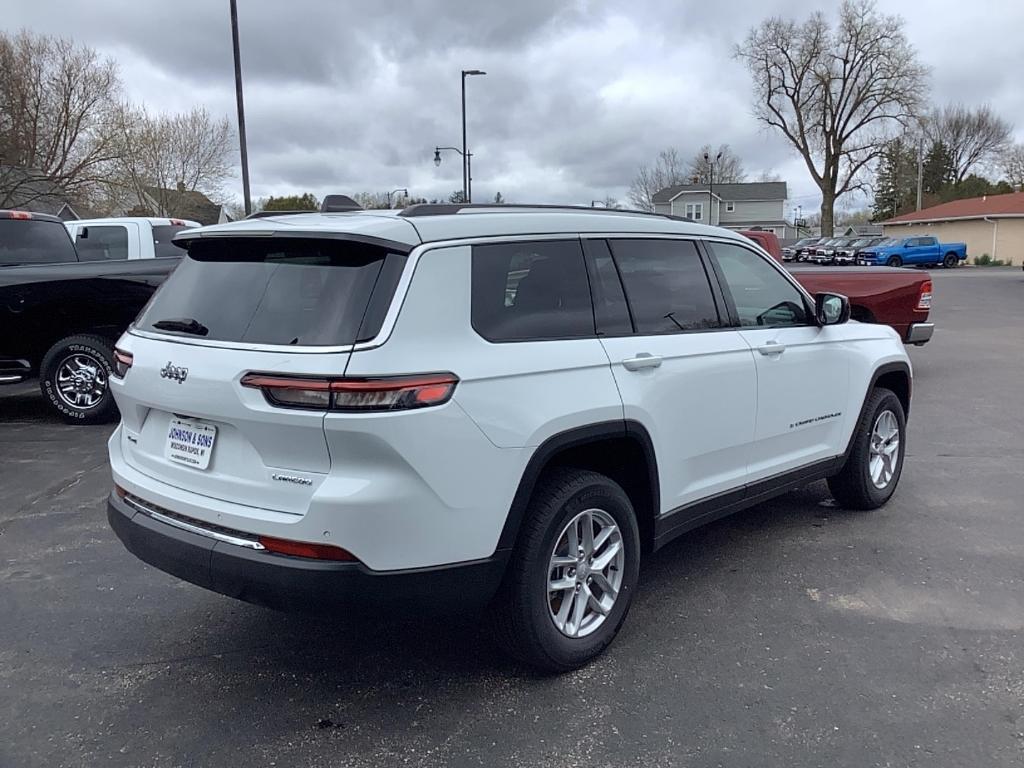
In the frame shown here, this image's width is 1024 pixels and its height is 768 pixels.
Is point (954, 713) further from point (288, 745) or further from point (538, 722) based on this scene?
point (288, 745)

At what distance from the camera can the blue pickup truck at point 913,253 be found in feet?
148

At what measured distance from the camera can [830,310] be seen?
16.0 ft

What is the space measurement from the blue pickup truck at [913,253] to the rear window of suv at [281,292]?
46009mm

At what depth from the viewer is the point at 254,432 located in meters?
2.90

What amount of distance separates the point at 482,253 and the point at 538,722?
68.9 inches

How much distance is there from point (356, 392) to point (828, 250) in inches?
2044

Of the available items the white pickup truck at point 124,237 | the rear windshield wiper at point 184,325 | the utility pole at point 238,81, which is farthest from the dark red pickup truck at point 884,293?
the utility pole at point 238,81

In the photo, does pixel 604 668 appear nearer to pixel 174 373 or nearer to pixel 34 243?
pixel 174 373

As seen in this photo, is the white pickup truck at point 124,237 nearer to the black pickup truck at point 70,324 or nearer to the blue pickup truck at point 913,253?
the black pickup truck at point 70,324

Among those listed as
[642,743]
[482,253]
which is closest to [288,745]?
[642,743]

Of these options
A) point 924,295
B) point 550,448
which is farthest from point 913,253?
point 550,448

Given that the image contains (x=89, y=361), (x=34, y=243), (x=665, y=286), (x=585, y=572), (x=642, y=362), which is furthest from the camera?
(x=34, y=243)

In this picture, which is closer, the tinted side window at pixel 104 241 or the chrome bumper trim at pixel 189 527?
the chrome bumper trim at pixel 189 527

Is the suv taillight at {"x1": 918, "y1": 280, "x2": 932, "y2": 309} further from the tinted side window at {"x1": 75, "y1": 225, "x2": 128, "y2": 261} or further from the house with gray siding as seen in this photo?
the house with gray siding
